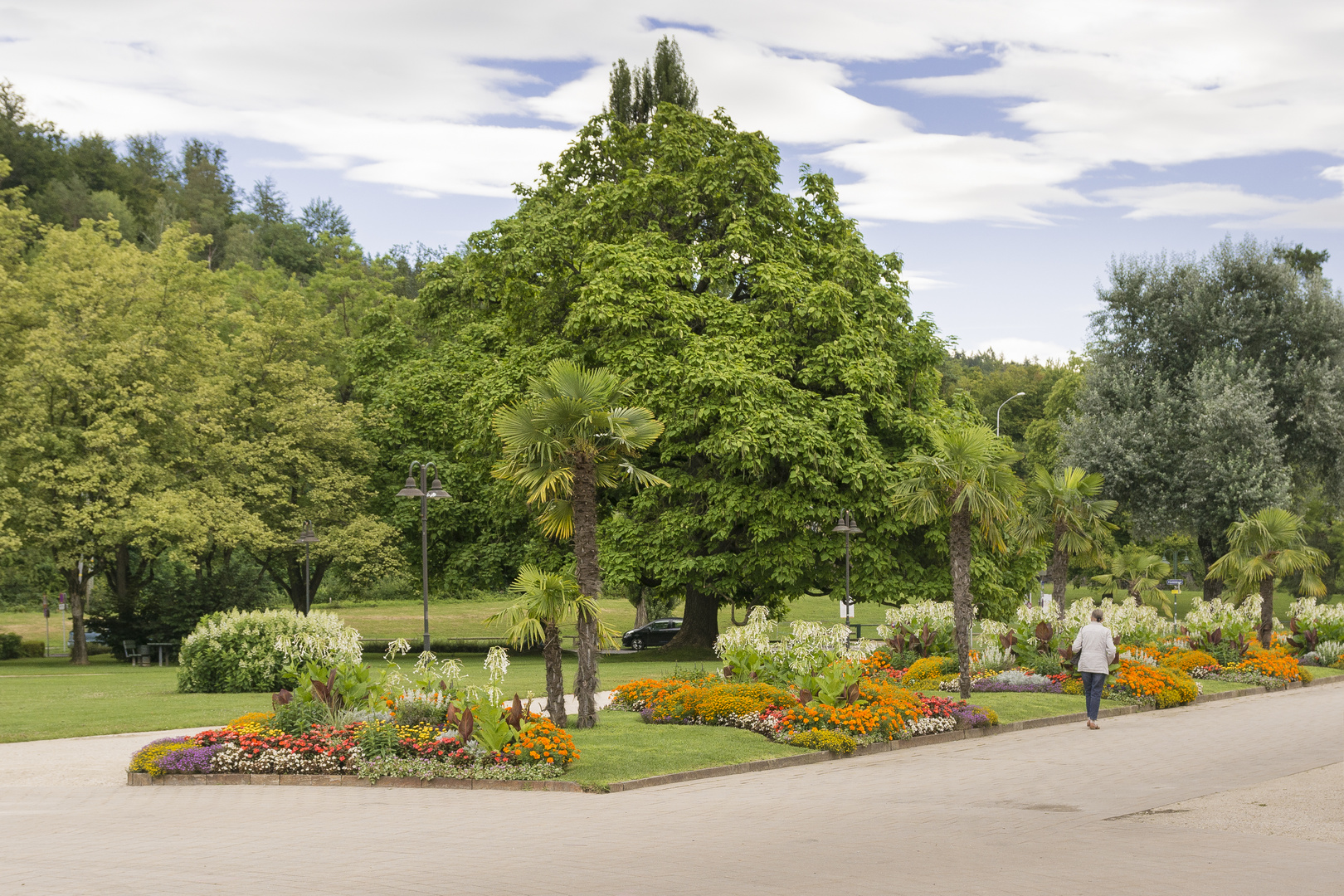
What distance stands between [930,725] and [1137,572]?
121 feet

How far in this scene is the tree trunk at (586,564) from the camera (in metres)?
15.6

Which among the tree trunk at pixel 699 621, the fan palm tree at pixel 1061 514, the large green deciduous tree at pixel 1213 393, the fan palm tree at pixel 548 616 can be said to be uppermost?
the large green deciduous tree at pixel 1213 393

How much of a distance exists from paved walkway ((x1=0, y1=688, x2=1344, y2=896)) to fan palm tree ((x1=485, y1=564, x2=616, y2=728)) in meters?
2.57

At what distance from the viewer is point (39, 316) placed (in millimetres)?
36594

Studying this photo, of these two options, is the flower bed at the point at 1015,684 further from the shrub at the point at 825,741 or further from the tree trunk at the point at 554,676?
the tree trunk at the point at 554,676

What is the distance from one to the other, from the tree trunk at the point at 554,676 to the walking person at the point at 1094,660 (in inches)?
328

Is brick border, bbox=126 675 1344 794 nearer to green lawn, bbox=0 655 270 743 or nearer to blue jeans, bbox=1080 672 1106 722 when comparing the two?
green lawn, bbox=0 655 270 743

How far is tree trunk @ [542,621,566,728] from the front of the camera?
48.9ft

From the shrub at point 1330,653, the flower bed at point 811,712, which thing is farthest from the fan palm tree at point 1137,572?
the flower bed at point 811,712

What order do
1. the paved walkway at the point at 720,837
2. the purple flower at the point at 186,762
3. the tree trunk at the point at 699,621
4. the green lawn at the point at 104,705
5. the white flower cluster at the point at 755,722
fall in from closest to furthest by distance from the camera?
the paved walkway at the point at 720,837
the purple flower at the point at 186,762
the white flower cluster at the point at 755,722
the green lawn at the point at 104,705
the tree trunk at the point at 699,621

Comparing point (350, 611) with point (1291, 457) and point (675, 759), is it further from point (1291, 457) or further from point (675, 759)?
point (675, 759)

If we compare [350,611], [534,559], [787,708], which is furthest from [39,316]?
[350,611]

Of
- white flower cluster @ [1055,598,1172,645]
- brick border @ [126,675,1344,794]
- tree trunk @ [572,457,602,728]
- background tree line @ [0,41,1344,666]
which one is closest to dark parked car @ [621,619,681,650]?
background tree line @ [0,41,1344,666]

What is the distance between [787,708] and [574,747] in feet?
12.8
